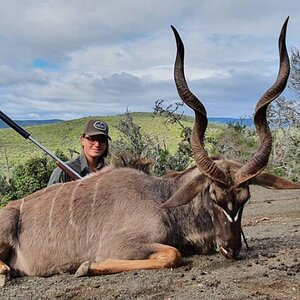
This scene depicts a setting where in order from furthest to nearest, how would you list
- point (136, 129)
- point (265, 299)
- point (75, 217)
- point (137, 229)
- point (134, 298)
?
point (136, 129) < point (75, 217) < point (137, 229) < point (134, 298) < point (265, 299)

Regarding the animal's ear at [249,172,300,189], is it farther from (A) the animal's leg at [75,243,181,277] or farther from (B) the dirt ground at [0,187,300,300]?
(A) the animal's leg at [75,243,181,277]

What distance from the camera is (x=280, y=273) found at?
4.00 meters

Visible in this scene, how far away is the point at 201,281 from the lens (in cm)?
396

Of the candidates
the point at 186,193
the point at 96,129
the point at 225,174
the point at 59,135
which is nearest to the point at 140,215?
the point at 186,193

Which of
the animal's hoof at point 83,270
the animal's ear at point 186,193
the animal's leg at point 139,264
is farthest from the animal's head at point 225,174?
the animal's hoof at point 83,270

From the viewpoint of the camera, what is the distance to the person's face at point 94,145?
6.58 metres

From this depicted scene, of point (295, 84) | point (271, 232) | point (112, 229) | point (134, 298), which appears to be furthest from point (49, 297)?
point (295, 84)

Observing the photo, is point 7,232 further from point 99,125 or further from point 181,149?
point 181,149

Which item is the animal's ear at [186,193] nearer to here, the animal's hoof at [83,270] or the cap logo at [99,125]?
the animal's hoof at [83,270]

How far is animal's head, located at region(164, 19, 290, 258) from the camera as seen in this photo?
4.53 m

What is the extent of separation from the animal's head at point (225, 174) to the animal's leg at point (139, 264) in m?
0.42

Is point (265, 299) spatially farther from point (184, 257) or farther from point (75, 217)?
point (75, 217)

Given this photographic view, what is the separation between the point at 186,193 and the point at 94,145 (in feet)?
6.71

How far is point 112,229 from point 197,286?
1341 millimetres
